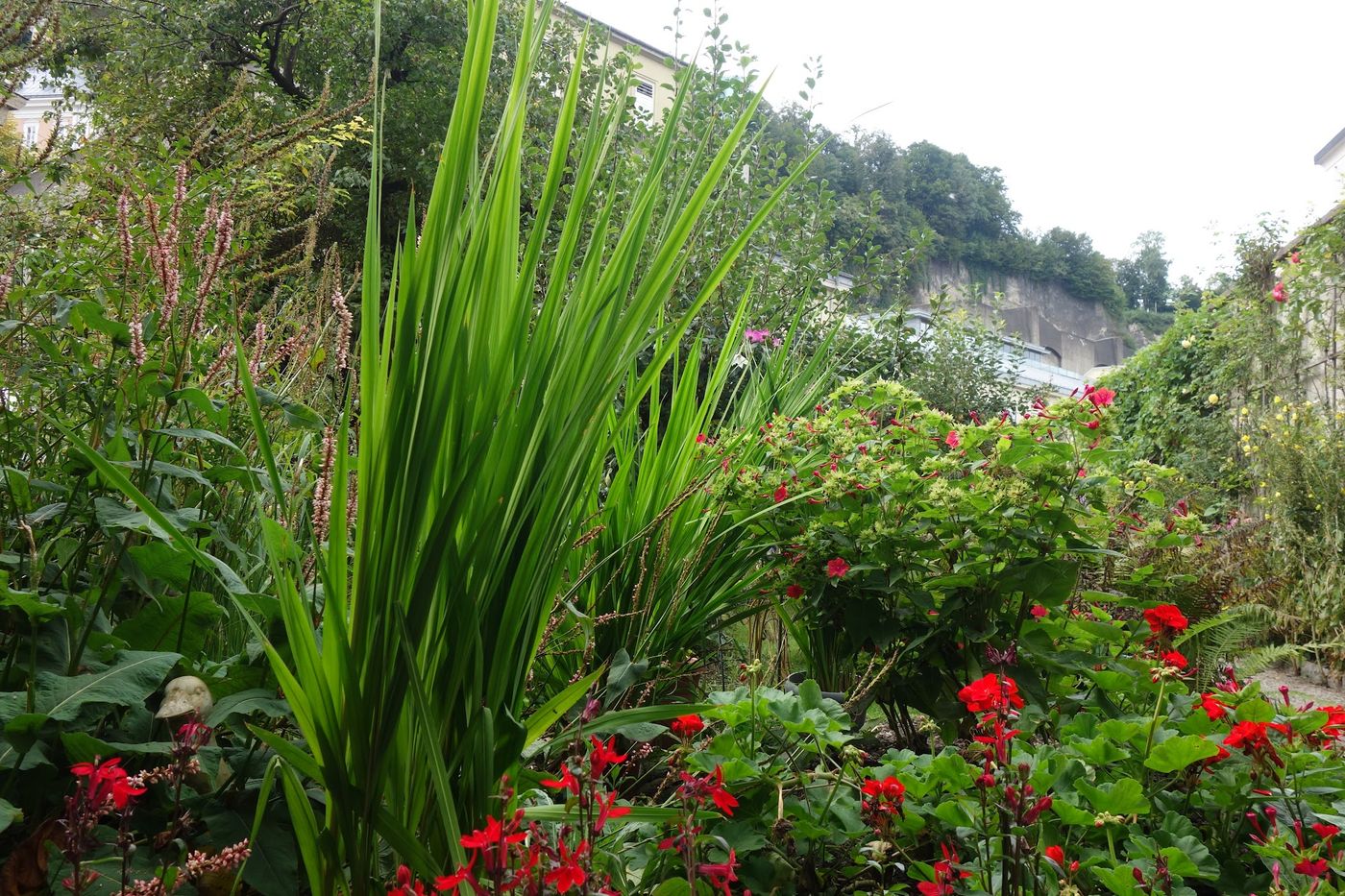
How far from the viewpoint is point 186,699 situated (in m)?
0.87

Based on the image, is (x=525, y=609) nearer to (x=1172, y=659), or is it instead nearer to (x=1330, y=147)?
(x=1172, y=659)

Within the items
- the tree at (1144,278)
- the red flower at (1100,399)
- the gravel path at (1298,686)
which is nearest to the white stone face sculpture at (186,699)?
the red flower at (1100,399)

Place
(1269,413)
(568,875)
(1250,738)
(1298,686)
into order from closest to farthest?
1. (568,875)
2. (1250,738)
3. (1298,686)
4. (1269,413)

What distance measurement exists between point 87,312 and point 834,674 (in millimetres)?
1637

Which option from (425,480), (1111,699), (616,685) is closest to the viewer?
(425,480)

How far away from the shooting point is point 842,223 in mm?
8312

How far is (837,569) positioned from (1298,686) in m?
4.27

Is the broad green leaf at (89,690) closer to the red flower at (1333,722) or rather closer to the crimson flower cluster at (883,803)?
the crimson flower cluster at (883,803)

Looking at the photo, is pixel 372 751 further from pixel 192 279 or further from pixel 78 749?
pixel 192 279

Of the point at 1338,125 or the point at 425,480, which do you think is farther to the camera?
the point at 1338,125

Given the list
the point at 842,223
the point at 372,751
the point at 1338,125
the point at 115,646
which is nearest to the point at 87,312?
the point at 115,646

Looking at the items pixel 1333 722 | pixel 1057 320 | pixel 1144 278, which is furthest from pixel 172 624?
pixel 1144 278

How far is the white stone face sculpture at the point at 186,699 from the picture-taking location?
0.84m

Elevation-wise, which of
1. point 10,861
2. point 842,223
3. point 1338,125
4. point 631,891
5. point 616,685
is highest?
point 1338,125
